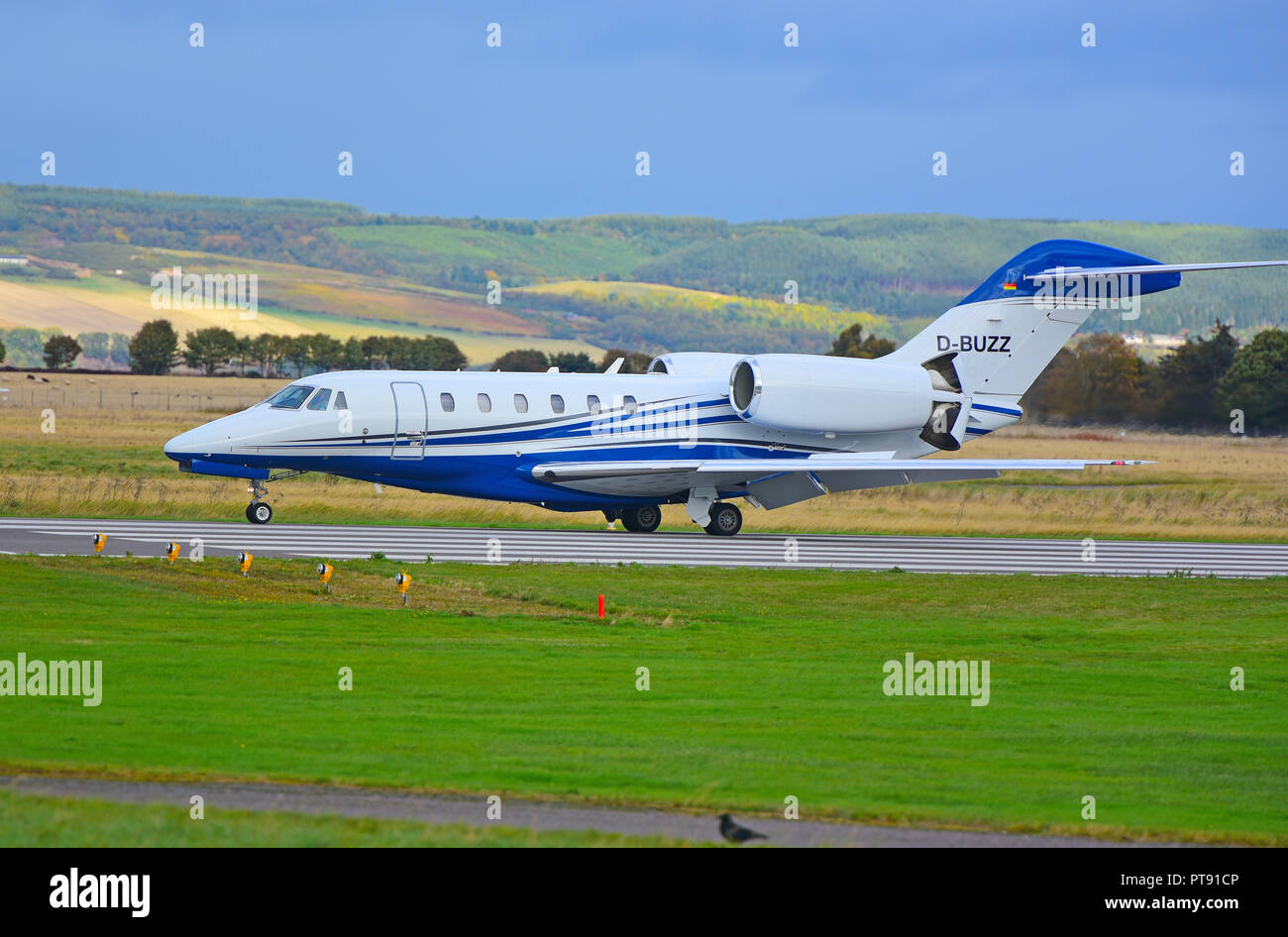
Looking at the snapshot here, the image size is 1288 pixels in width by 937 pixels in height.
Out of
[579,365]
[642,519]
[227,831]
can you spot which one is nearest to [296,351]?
[579,365]

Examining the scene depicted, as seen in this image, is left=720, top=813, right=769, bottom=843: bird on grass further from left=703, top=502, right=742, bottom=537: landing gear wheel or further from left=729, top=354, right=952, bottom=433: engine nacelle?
left=703, top=502, right=742, bottom=537: landing gear wheel

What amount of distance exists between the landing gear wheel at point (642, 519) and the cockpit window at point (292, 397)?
818 cm

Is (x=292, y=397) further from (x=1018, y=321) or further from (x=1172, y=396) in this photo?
(x=1172, y=396)

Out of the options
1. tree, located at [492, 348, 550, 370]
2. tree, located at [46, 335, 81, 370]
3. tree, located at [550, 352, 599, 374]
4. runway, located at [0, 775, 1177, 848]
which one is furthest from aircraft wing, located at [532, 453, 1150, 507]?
tree, located at [46, 335, 81, 370]

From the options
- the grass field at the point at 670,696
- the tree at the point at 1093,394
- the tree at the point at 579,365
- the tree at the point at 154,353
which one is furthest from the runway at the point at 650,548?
the tree at the point at 154,353

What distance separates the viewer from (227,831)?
892cm

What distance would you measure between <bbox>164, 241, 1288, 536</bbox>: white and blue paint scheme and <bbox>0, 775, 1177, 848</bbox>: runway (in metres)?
20.6

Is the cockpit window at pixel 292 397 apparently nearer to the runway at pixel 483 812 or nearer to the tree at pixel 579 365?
the tree at pixel 579 365

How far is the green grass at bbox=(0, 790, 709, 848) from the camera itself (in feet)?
28.6

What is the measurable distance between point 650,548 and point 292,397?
26.6 feet

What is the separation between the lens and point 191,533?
95.9 feet

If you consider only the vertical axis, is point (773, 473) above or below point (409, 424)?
below

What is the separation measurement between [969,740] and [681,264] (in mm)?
175543

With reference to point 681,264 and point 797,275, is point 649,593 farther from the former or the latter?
point 681,264
